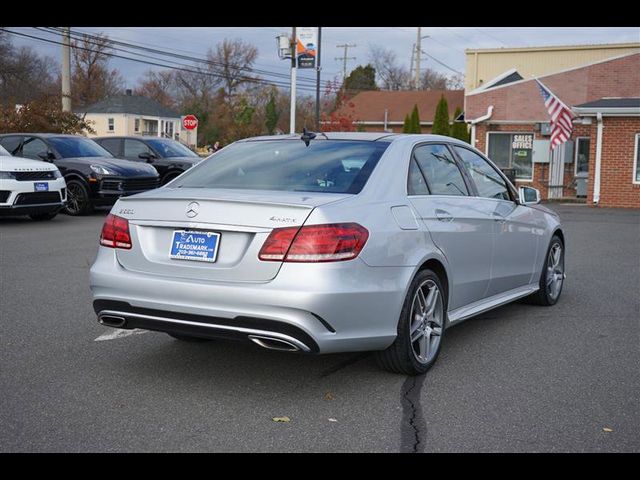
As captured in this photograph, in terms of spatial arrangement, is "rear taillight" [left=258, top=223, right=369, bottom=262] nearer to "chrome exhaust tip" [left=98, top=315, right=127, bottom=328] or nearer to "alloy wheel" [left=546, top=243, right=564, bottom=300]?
"chrome exhaust tip" [left=98, top=315, right=127, bottom=328]

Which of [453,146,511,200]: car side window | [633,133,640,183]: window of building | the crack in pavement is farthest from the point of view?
[633,133,640,183]: window of building

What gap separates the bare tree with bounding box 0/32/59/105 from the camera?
45.1 m

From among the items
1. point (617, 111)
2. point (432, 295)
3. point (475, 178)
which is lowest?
point (432, 295)

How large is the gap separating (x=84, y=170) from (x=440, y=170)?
11.6 m

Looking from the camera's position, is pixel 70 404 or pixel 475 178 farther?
pixel 475 178

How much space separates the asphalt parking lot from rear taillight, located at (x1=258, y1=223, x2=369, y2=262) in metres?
0.86

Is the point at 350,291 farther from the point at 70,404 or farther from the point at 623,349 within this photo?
the point at 623,349

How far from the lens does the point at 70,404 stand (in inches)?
171

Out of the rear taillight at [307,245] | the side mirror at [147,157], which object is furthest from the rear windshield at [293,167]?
the side mirror at [147,157]

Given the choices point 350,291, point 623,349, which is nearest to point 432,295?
point 350,291

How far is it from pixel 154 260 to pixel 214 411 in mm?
954

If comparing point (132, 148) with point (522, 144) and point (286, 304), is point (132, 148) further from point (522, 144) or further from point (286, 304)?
point (286, 304)

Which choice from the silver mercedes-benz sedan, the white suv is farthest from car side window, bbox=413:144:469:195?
the white suv

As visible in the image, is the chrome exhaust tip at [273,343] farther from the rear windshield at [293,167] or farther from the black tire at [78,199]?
the black tire at [78,199]
